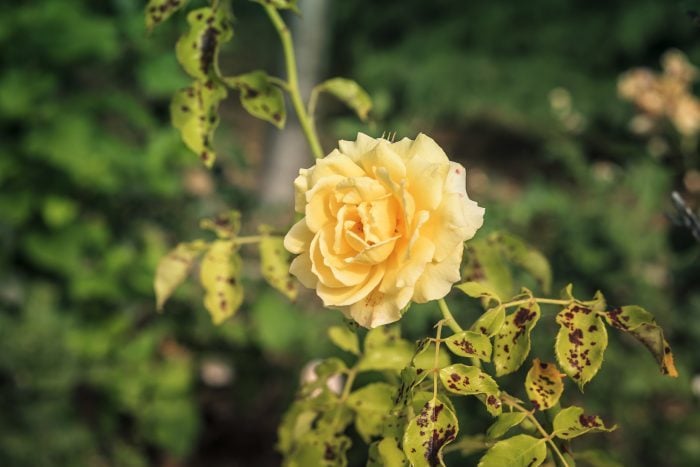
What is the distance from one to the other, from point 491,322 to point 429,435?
11 cm

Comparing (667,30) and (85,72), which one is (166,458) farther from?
(667,30)

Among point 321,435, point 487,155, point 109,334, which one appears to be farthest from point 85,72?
point 487,155

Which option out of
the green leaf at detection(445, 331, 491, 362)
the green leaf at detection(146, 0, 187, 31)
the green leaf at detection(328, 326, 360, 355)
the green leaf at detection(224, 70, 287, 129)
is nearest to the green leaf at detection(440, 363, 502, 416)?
the green leaf at detection(445, 331, 491, 362)

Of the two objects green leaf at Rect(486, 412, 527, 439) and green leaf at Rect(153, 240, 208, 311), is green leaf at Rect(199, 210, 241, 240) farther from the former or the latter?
green leaf at Rect(486, 412, 527, 439)

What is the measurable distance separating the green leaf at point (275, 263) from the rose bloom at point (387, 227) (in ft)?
0.76

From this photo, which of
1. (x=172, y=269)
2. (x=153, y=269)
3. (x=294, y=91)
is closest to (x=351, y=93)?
(x=294, y=91)

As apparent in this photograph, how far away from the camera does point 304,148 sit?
404 centimetres

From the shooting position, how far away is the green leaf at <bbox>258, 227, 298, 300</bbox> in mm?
874

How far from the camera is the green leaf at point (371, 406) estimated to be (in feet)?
2.61

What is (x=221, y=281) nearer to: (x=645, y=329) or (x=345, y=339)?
(x=345, y=339)

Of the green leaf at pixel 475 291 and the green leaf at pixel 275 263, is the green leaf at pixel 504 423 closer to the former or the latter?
the green leaf at pixel 475 291

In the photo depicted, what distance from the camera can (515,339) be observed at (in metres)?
0.66

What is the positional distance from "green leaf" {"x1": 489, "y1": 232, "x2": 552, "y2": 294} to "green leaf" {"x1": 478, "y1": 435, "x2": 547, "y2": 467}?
28 cm

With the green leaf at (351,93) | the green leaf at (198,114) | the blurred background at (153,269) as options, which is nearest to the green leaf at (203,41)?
the green leaf at (198,114)
